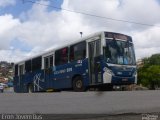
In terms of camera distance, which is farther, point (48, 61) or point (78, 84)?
point (48, 61)

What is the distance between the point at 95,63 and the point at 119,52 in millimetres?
1329

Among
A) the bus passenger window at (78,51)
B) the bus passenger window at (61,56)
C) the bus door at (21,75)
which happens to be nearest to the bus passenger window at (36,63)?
the bus door at (21,75)

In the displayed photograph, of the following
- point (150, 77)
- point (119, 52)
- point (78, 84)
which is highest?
point (150, 77)

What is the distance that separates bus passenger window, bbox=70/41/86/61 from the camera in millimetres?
21078

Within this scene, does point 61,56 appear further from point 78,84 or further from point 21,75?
Answer: point 21,75

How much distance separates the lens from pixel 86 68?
67.9 feet

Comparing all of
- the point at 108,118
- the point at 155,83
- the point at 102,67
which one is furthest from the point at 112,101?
the point at 155,83

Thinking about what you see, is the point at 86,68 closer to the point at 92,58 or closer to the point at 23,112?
the point at 92,58

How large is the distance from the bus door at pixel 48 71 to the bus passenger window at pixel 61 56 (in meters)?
0.94

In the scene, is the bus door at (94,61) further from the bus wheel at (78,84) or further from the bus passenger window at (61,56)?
the bus passenger window at (61,56)

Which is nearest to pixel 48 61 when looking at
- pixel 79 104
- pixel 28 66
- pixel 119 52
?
pixel 28 66

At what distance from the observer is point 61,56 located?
23.8 m

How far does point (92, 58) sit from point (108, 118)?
1022cm

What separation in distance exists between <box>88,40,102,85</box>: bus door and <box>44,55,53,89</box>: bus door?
5.13 m
